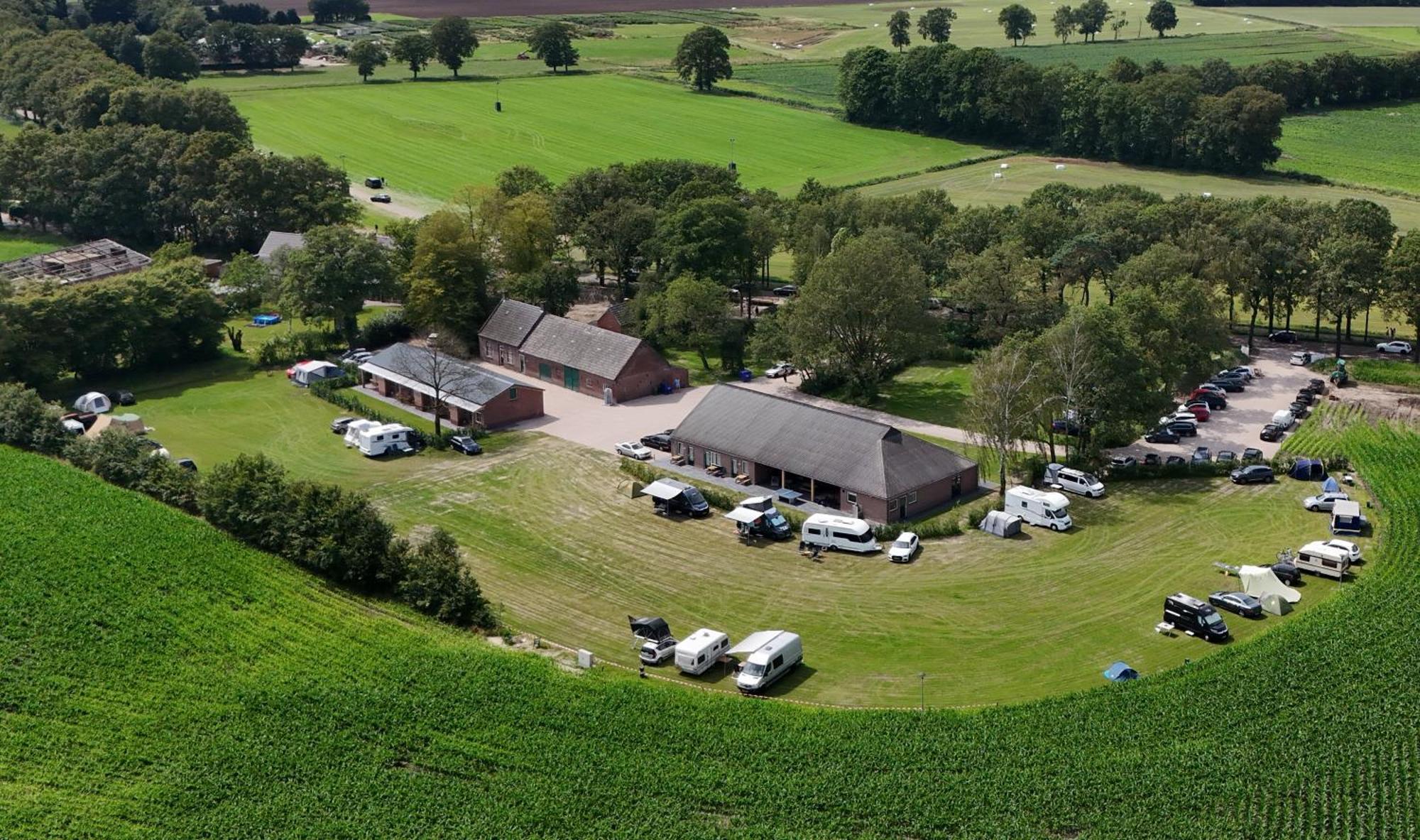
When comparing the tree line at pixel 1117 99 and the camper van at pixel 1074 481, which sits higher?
the tree line at pixel 1117 99

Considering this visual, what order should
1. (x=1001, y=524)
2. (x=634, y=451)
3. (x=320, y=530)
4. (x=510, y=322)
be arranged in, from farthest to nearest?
1. (x=510, y=322)
2. (x=634, y=451)
3. (x=1001, y=524)
4. (x=320, y=530)

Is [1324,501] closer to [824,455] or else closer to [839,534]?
[839,534]

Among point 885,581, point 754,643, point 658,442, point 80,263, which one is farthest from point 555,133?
point 754,643

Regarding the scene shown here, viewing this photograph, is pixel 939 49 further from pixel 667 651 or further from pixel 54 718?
pixel 54 718

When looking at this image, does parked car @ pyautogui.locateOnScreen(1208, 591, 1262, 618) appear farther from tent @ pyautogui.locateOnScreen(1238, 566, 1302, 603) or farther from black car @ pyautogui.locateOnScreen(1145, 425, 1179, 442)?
black car @ pyautogui.locateOnScreen(1145, 425, 1179, 442)

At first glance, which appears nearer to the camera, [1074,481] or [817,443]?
[1074,481]

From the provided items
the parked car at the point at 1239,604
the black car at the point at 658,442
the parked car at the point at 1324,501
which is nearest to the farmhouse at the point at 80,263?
the black car at the point at 658,442

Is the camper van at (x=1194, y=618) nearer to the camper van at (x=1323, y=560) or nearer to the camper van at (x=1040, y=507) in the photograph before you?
the camper van at (x=1323, y=560)
